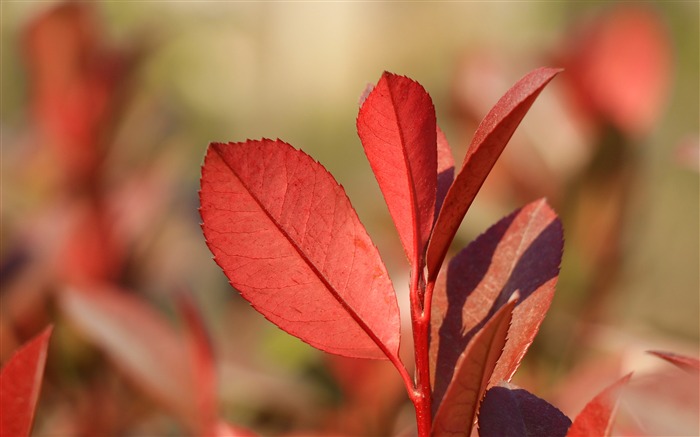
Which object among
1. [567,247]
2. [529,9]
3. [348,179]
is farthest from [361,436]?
[529,9]

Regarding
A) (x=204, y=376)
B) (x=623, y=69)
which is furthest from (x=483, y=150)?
(x=623, y=69)

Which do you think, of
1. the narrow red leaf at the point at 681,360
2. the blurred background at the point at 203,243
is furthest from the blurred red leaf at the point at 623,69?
the narrow red leaf at the point at 681,360

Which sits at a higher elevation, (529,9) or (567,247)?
(529,9)

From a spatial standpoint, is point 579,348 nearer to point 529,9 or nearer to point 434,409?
point 434,409

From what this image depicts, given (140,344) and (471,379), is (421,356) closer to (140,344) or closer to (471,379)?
(471,379)

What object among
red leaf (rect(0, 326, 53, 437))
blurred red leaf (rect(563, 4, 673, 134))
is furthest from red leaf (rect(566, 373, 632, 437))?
blurred red leaf (rect(563, 4, 673, 134))

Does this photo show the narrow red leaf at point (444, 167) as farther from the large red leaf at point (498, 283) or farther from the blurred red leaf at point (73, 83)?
the blurred red leaf at point (73, 83)

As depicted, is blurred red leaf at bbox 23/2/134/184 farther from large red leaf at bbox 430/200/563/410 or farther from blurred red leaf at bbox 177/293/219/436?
large red leaf at bbox 430/200/563/410
